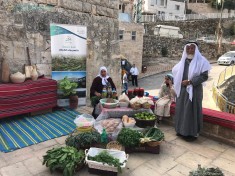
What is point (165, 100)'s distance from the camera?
5.14m

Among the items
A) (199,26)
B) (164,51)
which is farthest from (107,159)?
(199,26)

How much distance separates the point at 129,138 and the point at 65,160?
110 cm

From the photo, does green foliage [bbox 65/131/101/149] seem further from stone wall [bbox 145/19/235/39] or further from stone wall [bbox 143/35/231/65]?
stone wall [bbox 145/19/235/39]

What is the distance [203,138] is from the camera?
15.3 ft

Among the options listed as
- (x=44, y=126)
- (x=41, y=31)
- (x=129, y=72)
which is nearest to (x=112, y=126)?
(x=44, y=126)

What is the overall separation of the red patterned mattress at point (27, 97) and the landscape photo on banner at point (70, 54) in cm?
53

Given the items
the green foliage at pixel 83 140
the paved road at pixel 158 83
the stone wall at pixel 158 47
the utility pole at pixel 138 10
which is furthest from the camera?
the utility pole at pixel 138 10

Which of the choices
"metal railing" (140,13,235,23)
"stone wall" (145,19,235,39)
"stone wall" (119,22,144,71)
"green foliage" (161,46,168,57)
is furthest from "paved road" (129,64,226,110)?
"metal railing" (140,13,235,23)

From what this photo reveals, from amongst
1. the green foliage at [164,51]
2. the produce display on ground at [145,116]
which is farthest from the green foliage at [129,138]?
the green foliage at [164,51]

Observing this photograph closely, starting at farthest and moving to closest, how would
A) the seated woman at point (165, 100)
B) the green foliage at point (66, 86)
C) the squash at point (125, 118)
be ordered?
the green foliage at point (66, 86) → the seated woman at point (165, 100) → the squash at point (125, 118)

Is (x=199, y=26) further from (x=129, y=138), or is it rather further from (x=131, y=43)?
Result: (x=129, y=138)

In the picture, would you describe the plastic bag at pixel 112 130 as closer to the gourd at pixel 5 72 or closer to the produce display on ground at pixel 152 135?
the produce display on ground at pixel 152 135

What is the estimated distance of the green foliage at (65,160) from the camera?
10.5 feet

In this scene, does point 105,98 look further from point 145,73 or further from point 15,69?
point 145,73
